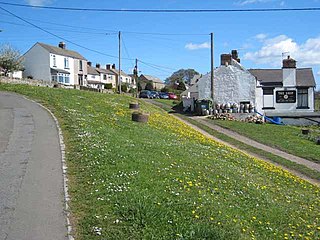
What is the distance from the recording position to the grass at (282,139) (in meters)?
22.2

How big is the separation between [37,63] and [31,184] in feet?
222

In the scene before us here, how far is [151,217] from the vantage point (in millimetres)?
6152

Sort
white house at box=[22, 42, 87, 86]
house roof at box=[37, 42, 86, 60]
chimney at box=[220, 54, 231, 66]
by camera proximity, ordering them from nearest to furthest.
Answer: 1. chimney at box=[220, 54, 231, 66]
2. white house at box=[22, 42, 87, 86]
3. house roof at box=[37, 42, 86, 60]

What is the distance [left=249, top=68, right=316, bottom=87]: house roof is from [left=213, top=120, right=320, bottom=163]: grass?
13.5m

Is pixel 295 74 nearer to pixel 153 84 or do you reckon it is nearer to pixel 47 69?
pixel 47 69

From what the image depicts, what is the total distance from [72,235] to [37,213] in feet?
3.48

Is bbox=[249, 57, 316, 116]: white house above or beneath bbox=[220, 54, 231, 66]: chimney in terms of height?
beneath

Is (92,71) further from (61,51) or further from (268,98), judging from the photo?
(268,98)

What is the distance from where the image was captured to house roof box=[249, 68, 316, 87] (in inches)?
1777

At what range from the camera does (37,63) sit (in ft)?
235

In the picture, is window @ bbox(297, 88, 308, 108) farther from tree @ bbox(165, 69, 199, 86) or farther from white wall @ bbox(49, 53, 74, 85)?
tree @ bbox(165, 69, 199, 86)

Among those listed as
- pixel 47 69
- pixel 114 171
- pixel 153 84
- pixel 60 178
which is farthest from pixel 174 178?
pixel 153 84

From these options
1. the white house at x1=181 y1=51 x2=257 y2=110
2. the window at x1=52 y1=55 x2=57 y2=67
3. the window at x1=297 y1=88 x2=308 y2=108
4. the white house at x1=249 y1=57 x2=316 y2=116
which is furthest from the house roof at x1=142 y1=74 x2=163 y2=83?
the window at x1=297 y1=88 x2=308 y2=108

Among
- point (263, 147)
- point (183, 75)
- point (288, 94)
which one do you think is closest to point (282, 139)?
point (263, 147)
